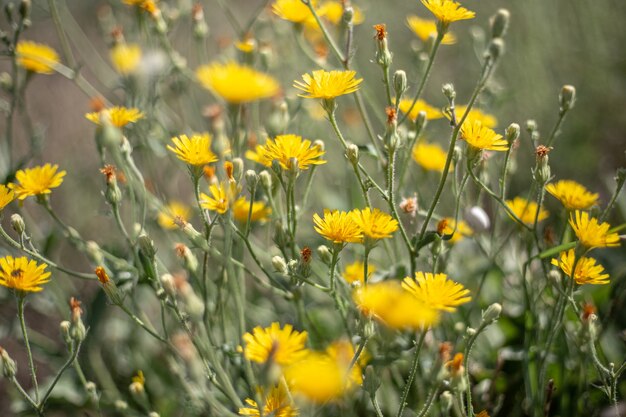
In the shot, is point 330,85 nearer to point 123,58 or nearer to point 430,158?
point 430,158

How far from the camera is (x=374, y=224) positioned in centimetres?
138

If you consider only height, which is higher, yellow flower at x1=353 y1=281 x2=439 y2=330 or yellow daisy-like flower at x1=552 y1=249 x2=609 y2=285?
yellow flower at x1=353 y1=281 x2=439 y2=330

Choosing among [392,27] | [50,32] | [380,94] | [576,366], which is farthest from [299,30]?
[50,32]

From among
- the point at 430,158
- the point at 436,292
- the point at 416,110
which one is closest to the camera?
the point at 436,292

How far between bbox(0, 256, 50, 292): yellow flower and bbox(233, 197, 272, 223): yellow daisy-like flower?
1.64 feet

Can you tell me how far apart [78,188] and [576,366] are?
2.60 metres

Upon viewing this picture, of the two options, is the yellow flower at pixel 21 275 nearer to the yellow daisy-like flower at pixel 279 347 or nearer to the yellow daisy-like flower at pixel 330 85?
the yellow daisy-like flower at pixel 279 347

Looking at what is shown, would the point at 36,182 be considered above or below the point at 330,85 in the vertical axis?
below

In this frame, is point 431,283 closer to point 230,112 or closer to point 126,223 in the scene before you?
point 230,112

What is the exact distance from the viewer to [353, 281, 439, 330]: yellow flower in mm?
1101

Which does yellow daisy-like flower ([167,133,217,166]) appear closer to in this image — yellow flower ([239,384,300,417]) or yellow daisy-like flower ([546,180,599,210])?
yellow flower ([239,384,300,417])

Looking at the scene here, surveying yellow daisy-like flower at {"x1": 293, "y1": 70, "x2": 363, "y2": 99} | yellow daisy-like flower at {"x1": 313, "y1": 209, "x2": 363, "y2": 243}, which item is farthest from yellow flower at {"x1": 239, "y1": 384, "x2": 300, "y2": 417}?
yellow daisy-like flower at {"x1": 293, "y1": 70, "x2": 363, "y2": 99}

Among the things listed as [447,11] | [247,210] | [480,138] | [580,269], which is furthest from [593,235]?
[247,210]

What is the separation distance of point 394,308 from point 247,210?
0.70m
